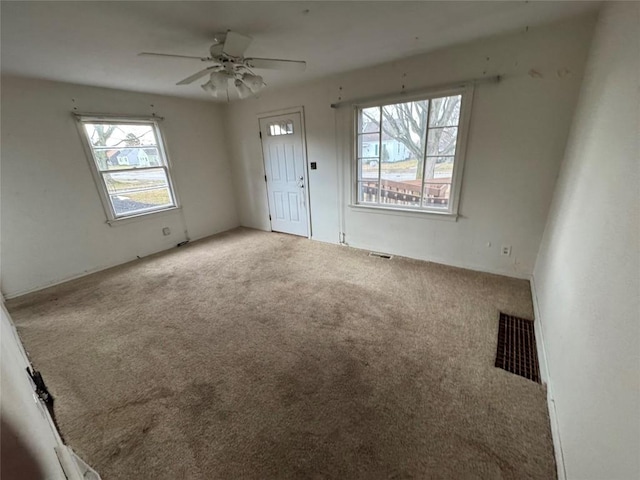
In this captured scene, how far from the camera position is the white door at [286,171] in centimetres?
414

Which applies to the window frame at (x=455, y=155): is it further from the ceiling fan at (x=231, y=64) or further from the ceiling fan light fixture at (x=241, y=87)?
the ceiling fan light fixture at (x=241, y=87)

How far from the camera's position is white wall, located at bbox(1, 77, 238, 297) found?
2.94m

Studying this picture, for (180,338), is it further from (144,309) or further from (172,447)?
(172,447)

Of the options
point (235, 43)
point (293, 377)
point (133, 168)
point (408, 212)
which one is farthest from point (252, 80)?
point (133, 168)

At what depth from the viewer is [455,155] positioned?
2916 millimetres

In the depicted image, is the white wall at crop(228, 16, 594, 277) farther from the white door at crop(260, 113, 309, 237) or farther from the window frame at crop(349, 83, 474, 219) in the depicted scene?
the white door at crop(260, 113, 309, 237)

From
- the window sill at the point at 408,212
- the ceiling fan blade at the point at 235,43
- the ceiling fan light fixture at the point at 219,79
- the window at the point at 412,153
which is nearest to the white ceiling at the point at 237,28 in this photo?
the ceiling fan blade at the point at 235,43

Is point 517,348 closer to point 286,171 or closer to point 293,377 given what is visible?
point 293,377

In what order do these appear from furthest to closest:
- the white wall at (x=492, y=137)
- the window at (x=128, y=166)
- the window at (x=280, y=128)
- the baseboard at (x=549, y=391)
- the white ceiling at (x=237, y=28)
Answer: the window at (x=280, y=128), the window at (x=128, y=166), the white wall at (x=492, y=137), the white ceiling at (x=237, y=28), the baseboard at (x=549, y=391)

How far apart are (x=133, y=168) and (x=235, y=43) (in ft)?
9.25

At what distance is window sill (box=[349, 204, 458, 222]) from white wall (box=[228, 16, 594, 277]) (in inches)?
2.3

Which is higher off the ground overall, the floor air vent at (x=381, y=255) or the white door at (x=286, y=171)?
the white door at (x=286, y=171)

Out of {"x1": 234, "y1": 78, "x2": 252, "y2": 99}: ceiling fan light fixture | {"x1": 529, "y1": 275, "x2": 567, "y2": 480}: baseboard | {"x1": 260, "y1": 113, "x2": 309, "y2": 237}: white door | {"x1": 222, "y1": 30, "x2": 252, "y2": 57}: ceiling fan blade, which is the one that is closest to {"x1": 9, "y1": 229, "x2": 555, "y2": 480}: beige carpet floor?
{"x1": 529, "y1": 275, "x2": 567, "y2": 480}: baseboard

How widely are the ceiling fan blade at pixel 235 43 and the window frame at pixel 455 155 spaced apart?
1661mm
